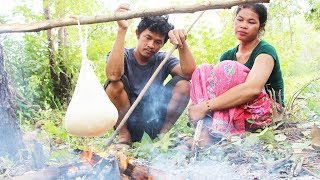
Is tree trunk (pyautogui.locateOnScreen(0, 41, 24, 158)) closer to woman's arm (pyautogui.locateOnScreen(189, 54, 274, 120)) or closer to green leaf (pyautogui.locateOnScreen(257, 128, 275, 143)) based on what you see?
woman's arm (pyautogui.locateOnScreen(189, 54, 274, 120))

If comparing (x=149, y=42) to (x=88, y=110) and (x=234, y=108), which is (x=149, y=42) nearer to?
(x=234, y=108)

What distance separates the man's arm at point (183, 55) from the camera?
9.08 ft

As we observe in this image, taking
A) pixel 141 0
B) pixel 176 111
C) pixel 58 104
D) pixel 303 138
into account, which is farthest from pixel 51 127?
pixel 141 0

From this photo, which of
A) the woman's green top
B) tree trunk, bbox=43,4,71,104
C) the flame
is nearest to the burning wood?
the flame

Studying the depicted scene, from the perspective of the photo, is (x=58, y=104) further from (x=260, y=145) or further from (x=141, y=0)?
(x=260, y=145)

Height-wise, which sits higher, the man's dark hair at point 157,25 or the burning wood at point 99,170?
the man's dark hair at point 157,25

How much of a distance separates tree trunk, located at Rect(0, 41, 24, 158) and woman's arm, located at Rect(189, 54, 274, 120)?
1344 mm

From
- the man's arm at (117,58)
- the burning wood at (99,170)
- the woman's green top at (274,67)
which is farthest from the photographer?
the woman's green top at (274,67)

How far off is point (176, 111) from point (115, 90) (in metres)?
0.56

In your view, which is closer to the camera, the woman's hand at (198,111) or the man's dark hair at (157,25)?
the woman's hand at (198,111)

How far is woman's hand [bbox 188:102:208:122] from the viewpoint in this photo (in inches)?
114

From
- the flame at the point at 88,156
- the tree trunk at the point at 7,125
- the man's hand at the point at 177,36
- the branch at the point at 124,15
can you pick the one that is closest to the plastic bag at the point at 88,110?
the branch at the point at 124,15

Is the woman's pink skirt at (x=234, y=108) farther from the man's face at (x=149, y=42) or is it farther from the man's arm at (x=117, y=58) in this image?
the man's arm at (x=117, y=58)

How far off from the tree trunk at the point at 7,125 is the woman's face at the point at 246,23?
5.92 ft
